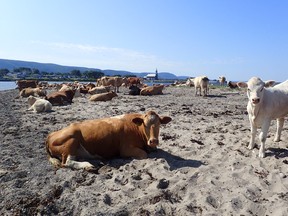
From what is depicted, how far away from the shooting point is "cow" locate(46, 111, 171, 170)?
Result: 718cm

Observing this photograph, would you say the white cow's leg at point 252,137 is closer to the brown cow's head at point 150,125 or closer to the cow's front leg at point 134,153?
the brown cow's head at point 150,125

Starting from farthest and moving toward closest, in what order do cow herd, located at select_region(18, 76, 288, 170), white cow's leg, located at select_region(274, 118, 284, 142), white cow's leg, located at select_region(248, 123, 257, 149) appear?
white cow's leg, located at select_region(274, 118, 284, 142) < white cow's leg, located at select_region(248, 123, 257, 149) < cow herd, located at select_region(18, 76, 288, 170)

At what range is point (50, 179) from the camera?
6.21 metres

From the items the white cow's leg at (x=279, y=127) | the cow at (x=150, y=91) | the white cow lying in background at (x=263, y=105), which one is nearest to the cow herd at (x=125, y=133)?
the white cow lying in background at (x=263, y=105)

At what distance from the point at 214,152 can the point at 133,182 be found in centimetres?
255

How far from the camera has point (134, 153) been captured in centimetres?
743

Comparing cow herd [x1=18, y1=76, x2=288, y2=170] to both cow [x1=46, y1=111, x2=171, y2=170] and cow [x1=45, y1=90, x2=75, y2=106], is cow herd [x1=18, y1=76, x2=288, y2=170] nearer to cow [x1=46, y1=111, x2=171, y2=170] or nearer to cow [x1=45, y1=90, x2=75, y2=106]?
cow [x1=46, y1=111, x2=171, y2=170]

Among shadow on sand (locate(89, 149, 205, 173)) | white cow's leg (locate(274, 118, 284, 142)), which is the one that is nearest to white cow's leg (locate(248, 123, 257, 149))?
white cow's leg (locate(274, 118, 284, 142))

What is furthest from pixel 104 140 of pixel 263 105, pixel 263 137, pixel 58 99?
pixel 58 99

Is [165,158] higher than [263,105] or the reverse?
the reverse

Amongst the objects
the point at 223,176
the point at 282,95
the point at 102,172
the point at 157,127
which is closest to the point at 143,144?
the point at 157,127

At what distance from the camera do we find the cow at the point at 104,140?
7176 millimetres

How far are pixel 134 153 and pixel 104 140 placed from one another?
2.45 feet

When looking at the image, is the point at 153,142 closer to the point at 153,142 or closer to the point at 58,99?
the point at 153,142
